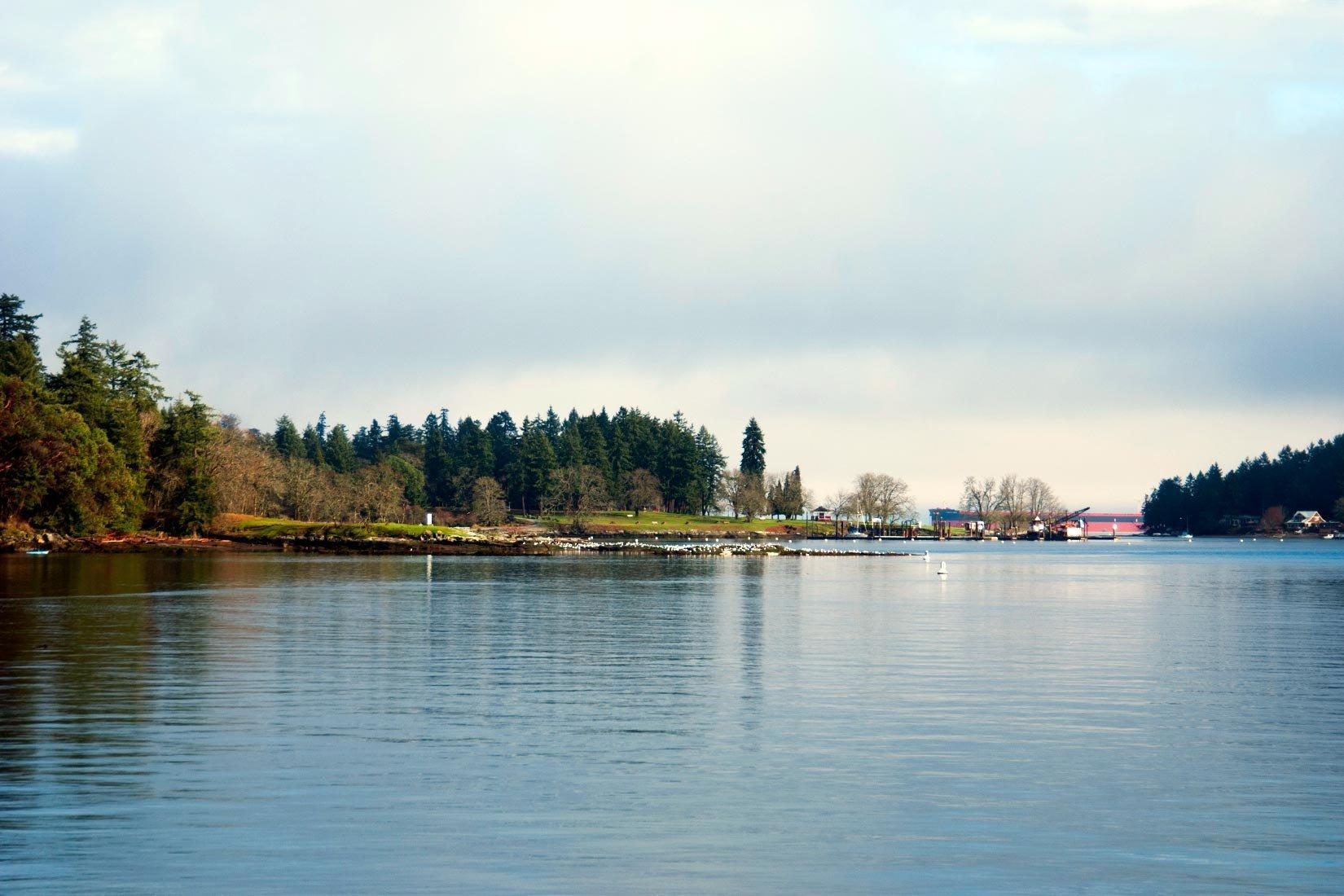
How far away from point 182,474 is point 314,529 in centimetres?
1452

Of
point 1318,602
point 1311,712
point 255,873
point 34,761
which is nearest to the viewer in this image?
point 255,873

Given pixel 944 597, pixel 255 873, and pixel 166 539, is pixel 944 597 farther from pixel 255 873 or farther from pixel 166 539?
pixel 166 539

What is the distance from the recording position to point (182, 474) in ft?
427

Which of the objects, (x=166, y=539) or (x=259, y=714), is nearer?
(x=259, y=714)

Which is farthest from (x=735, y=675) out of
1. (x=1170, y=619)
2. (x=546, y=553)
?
(x=546, y=553)

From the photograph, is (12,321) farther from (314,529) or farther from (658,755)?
(658,755)

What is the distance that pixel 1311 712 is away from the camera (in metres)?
25.9

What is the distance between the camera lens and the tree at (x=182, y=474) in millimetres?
129500

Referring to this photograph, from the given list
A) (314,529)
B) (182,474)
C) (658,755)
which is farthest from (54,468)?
(658,755)

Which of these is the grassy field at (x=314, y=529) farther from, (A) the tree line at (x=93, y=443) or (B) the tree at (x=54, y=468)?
(B) the tree at (x=54, y=468)

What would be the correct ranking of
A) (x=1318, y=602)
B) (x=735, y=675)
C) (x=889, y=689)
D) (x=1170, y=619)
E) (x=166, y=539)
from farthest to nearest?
1. (x=166, y=539)
2. (x=1318, y=602)
3. (x=1170, y=619)
4. (x=735, y=675)
5. (x=889, y=689)

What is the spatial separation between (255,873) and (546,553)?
119m

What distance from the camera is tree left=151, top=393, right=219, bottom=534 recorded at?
130 metres

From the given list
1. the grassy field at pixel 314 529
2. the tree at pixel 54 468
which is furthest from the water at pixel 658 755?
the grassy field at pixel 314 529
